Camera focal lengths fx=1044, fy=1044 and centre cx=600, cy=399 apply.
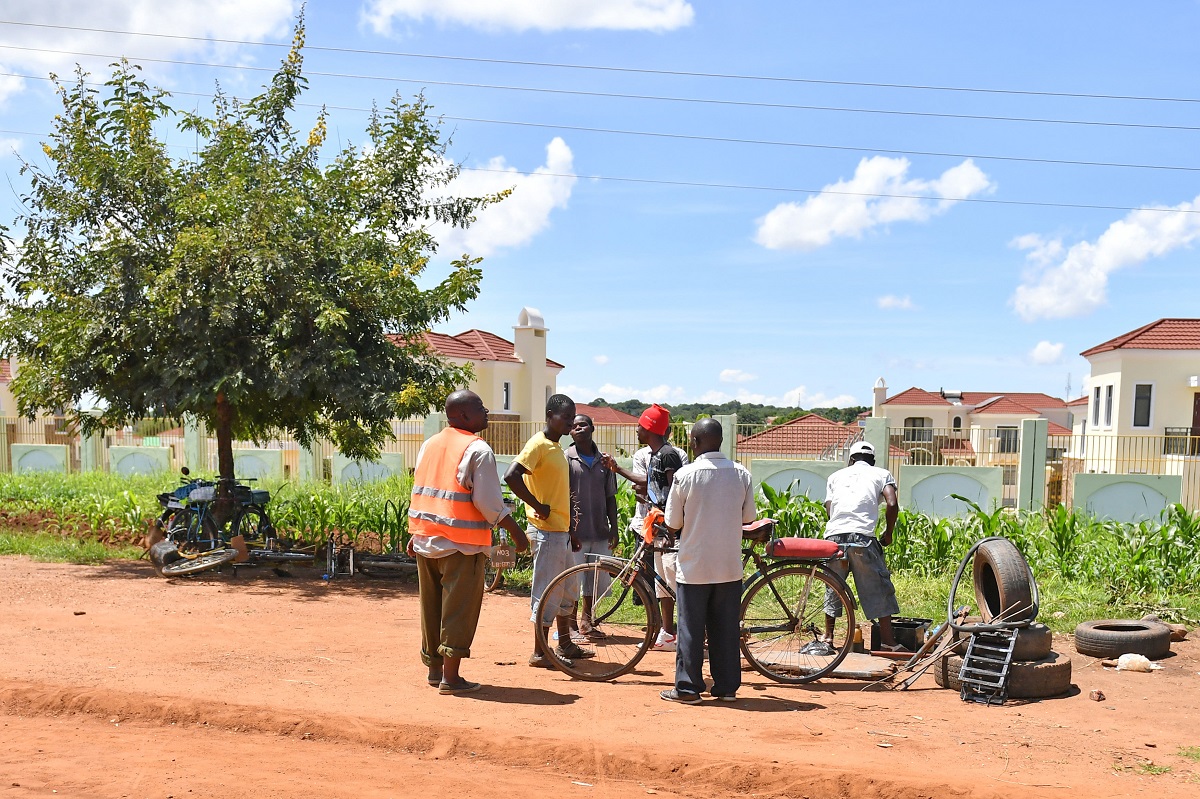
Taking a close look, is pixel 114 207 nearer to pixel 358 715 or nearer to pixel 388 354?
pixel 388 354

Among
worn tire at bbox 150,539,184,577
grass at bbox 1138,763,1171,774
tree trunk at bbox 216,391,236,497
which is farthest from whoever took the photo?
tree trunk at bbox 216,391,236,497

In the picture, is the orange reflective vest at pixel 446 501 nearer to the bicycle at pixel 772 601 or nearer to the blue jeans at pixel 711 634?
the bicycle at pixel 772 601

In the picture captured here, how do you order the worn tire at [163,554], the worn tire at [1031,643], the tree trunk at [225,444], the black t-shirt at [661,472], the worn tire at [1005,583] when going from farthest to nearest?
the tree trunk at [225,444] → the worn tire at [163,554] → the black t-shirt at [661,472] → the worn tire at [1005,583] → the worn tire at [1031,643]

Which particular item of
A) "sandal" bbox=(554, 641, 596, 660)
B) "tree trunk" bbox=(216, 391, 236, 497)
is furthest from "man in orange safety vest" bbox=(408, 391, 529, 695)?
"tree trunk" bbox=(216, 391, 236, 497)

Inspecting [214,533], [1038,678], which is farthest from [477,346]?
[1038,678]

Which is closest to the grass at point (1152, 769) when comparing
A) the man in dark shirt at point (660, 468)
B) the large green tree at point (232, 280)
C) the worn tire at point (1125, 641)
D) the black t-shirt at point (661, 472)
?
the worn tire at point (1125, 641)

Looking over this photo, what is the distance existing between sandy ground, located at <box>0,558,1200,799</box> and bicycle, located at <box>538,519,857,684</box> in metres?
0.18

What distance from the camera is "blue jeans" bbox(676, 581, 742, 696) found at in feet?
21.9

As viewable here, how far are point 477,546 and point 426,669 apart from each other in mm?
1443

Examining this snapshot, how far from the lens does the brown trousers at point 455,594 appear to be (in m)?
6.72

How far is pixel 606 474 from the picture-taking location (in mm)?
8227

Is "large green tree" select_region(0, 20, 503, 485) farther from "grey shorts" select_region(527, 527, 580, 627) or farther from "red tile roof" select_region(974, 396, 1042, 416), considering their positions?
"red tile roof" select_region(974, 396, 1042, 416)

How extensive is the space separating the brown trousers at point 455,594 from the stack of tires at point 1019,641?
10.9 feet

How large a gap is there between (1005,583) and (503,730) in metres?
3.77
